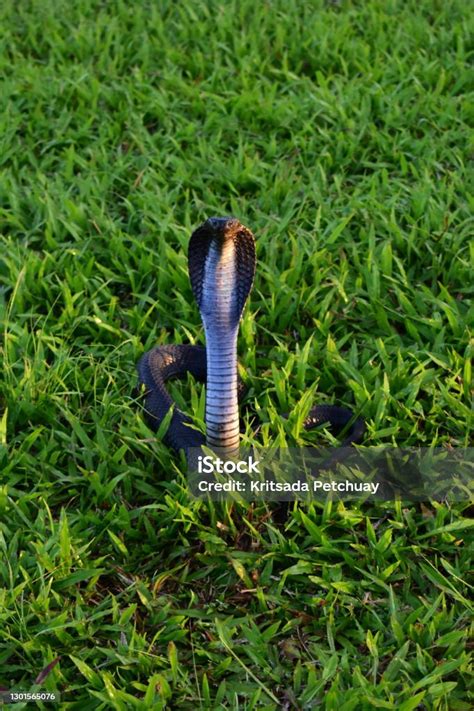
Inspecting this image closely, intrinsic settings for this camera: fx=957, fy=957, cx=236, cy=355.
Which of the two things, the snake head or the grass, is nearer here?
the grass

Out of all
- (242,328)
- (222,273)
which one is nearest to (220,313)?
(222,273)

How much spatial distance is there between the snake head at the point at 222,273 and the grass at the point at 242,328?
1.96ft

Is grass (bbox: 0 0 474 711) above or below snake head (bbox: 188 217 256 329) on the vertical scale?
below

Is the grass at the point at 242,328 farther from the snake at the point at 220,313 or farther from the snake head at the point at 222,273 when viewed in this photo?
the snake head at the point at 222,273

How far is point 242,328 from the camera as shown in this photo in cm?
395

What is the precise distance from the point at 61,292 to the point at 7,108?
1.76 m

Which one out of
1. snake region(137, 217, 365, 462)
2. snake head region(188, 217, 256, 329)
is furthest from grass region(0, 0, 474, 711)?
snake head region(188, 217, 256, 329)

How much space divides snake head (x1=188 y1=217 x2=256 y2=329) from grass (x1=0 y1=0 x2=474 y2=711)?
1.96 ft

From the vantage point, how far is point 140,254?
4441 mm

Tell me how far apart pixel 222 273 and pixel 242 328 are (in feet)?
3.20

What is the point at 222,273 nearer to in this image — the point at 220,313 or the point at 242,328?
the point at 220,313

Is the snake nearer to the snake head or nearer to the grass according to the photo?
the snake head

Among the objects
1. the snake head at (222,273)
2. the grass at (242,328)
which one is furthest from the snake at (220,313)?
the grass at (242,328)

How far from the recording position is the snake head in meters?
2.98
